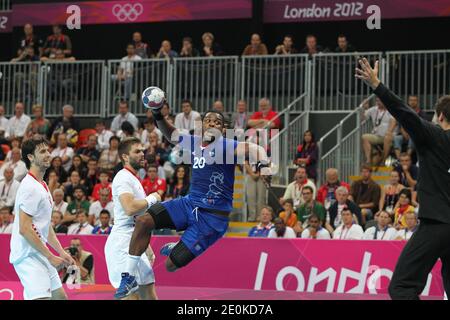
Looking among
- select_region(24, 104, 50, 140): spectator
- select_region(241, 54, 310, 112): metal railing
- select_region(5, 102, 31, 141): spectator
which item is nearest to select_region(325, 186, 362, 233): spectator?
select_region(241, 54, 310, 112): metal railing

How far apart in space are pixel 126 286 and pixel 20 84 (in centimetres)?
1525

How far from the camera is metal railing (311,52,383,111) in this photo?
22.1 meters

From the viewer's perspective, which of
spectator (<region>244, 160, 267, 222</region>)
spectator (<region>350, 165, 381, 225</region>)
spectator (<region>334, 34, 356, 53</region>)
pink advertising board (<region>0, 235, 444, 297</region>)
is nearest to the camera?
pink advertising board (<region>0, 235, 444, 297</region>)

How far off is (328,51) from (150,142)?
497cm

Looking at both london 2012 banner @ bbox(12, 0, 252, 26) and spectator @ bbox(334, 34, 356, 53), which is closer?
spectator @ bbox(334, 34, 356, 53)

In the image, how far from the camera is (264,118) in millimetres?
21250

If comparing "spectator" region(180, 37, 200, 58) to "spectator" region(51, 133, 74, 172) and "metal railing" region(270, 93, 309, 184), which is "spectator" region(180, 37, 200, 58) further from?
"spectator" region(51, 133, 74, 172)

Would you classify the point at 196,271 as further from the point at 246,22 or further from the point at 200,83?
the point at 246,22

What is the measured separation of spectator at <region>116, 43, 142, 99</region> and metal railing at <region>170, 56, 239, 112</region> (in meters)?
1.12

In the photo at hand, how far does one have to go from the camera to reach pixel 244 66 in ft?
75.5

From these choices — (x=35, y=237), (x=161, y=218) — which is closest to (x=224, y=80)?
(x=161, y=218)

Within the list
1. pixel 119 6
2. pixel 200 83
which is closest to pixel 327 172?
pixel 200 83

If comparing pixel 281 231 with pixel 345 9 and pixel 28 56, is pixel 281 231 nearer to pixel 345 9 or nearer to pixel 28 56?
pixel 345 9

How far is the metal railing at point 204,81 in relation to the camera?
76.4 feet
